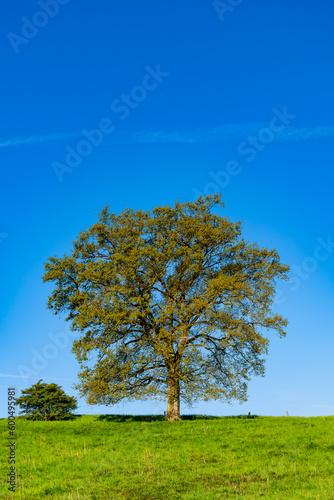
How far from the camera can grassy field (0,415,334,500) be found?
1591 cm

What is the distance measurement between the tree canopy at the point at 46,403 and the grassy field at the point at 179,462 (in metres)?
13.6

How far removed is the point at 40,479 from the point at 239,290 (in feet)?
66.9

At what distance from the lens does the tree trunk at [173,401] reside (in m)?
33.0

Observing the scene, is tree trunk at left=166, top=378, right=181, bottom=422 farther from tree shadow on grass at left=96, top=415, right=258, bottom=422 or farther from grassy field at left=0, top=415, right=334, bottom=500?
tree shadow on grass at left=96, top=415, right=258, bottom=422

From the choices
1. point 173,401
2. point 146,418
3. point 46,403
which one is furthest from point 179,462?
point 46,403

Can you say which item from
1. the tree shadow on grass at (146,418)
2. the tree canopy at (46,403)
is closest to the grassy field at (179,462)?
the tree shadow on grass at (146,418)

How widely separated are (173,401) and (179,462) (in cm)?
1381

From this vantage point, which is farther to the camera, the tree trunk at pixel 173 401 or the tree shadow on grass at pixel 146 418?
the tree shadow on grass at pixel 146 418

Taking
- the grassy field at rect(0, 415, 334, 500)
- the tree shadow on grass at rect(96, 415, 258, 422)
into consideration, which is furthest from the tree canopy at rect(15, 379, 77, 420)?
the grassy field at rect(0, 415, 334, 500)

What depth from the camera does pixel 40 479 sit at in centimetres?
1817

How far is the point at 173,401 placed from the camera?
3369 cm

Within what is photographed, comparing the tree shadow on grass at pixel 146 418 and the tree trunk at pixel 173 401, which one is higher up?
the tree trunk at pixel 173 401

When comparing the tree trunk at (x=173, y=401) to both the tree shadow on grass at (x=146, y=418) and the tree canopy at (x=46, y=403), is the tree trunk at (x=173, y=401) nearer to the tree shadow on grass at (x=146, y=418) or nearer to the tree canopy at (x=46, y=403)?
the tree shadow on grass at (x=146, y=418)

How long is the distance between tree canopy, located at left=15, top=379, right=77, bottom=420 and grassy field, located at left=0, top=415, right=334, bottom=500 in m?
13.6
